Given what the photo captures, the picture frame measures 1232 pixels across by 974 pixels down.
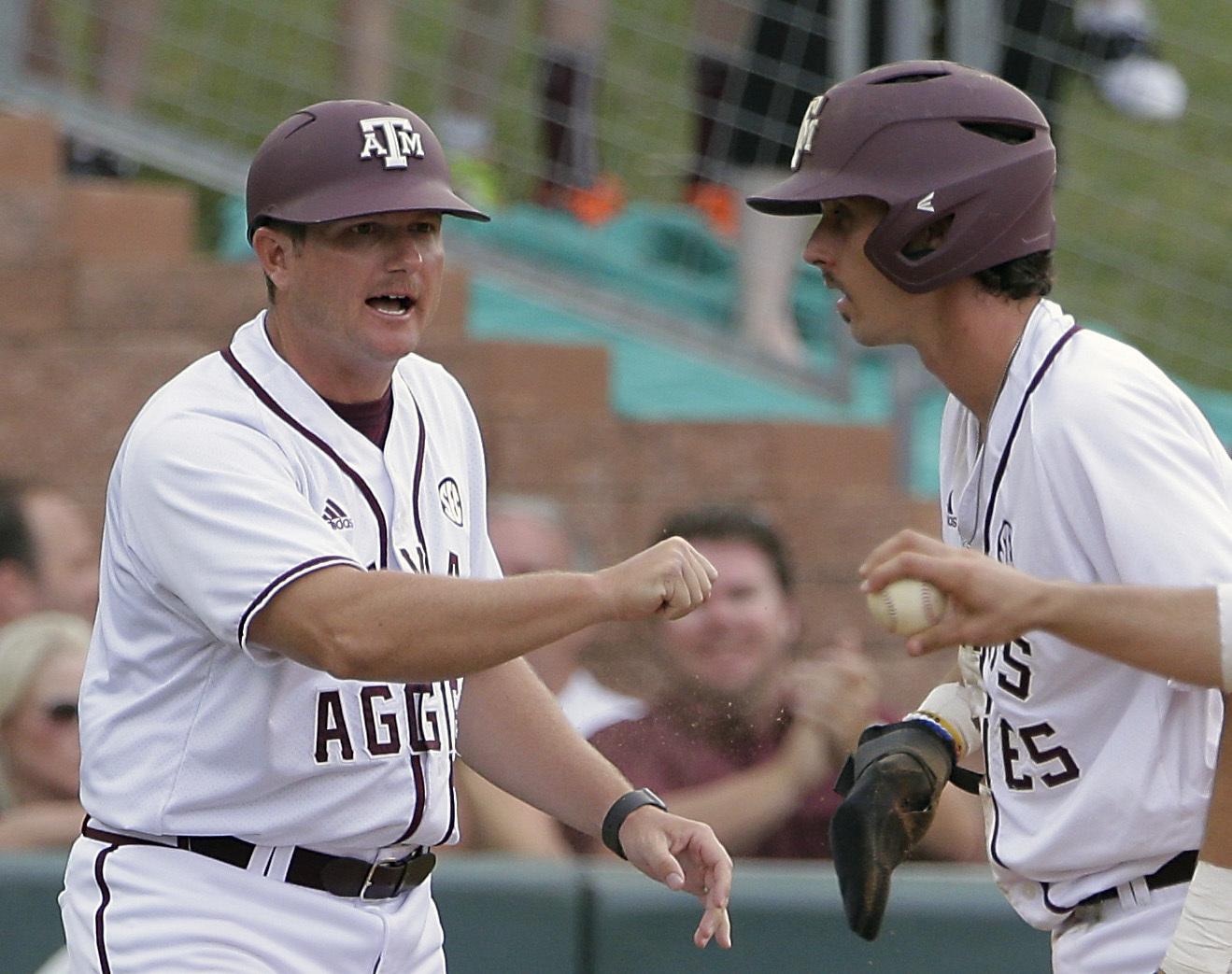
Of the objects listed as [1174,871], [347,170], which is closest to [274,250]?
[347,170]

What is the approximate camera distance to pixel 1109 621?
2561 millimetres

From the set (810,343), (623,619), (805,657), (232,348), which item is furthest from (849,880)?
(810,343)

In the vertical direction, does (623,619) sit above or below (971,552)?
below

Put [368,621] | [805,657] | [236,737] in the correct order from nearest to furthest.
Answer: [368,621], [236,737], [805,657]

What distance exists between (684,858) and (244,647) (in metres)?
0.89

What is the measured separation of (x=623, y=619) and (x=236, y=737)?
25.7 inches

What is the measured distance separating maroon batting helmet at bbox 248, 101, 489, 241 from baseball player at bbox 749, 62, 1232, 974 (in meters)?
0.53

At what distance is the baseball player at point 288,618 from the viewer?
3.05 metres

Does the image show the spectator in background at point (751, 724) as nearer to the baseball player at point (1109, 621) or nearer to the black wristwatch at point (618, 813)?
the black wristwatch at point (618, 813)

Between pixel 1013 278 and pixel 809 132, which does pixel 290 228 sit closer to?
pixel 809 132

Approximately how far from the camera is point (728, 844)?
199 inches

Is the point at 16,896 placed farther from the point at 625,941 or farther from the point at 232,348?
the point at 232,348

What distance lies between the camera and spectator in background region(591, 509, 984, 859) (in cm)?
492

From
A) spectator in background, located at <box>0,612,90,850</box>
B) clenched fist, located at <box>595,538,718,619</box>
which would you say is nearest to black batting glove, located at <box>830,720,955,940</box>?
clenched fist, located at <box>595,538,718,619</box>
